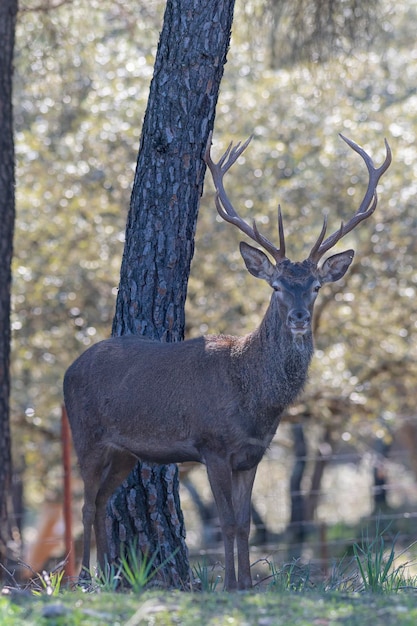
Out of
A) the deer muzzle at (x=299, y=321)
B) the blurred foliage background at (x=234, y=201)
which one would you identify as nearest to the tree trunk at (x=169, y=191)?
the deer muzzle at (x=299, y=321)

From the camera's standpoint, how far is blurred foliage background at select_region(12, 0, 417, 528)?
43.2 feet

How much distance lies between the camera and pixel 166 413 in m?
6.46

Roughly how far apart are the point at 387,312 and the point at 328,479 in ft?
84.1

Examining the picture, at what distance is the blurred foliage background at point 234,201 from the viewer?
13164mm

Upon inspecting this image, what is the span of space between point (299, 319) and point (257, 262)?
81 cm

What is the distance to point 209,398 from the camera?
252 inches

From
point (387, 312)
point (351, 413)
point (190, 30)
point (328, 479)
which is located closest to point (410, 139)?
point (387, 312)

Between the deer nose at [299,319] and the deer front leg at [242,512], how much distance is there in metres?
0.89

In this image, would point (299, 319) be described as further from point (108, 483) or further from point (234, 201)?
point (234, 201)

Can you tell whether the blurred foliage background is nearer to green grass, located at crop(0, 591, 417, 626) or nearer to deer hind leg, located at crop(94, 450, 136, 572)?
deer hind leg, located at crop(94, 450, 136, 572)

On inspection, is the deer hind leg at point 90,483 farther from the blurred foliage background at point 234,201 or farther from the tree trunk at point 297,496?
the tree trunk at point 297,496

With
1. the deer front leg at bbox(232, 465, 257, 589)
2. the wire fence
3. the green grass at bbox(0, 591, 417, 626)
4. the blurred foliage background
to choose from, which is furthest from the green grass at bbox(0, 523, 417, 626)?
the blurred foliage background

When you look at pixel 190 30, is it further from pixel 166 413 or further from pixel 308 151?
pixel 308 151

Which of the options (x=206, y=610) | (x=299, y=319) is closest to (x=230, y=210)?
(x=299, y=319)
